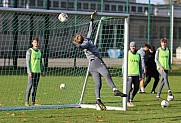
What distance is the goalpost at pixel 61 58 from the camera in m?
16.0

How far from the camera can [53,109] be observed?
50.1ft

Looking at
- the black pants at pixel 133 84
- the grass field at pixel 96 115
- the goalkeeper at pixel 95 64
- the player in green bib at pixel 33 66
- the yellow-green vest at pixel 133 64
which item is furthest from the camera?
the yellow-green vest at pixel 133 64

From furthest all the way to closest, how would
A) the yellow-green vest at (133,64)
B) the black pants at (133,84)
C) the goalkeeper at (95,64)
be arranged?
1. the yellow-green vest at (133,64)
2. the black pants at (133,84)
3. the goalkeeper at (95,64)

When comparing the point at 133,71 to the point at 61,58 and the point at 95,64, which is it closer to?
the point at 95,64

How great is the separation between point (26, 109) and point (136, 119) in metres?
3.22

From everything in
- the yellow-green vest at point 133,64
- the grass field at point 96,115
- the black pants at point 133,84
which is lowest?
the grass field at point 96,115

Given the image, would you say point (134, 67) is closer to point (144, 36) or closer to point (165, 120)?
point (165, 120)

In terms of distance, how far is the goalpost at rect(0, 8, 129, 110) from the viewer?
629 inches

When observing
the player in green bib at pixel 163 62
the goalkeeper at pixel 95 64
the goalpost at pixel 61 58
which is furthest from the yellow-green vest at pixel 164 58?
the goalkeeper at pixel 95 64

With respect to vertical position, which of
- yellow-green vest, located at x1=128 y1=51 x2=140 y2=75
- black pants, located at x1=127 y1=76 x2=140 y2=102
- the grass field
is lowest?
the grass field

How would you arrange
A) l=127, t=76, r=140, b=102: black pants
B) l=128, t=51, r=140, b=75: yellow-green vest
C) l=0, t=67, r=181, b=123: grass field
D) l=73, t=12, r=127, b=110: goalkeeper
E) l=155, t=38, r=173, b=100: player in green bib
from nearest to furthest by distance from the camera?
l=0, t=67, r=181, b=123: grass field → l=73, t=12, r=127, b=110: goalkeeper → l=127, t=76, r=140, b=102: black pants → l=128, t=51, r=140, b=75: yellow-green vest → l=155, t=38, r=173, b=100: player in green bib

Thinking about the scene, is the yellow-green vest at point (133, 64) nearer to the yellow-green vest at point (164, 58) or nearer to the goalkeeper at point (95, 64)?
the yellow-green vest at point (164, 58)

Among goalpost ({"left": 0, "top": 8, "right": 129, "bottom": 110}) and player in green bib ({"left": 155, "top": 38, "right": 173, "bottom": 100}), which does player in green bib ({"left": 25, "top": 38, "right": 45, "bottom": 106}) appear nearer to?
goalpost ({"left": 0, "top": 8, "right": 129, "bottom": 110})

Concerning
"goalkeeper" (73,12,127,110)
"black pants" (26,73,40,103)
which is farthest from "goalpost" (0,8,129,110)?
"goalkeeper" (73,12,127,110)
